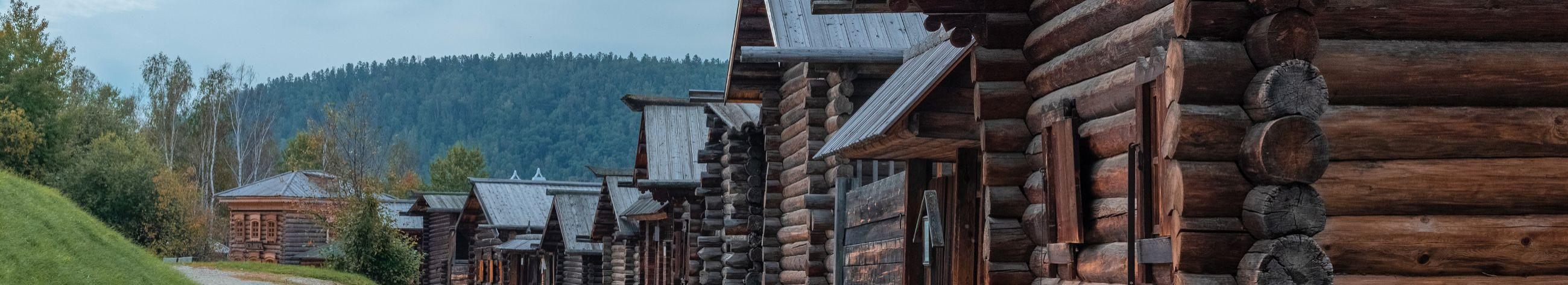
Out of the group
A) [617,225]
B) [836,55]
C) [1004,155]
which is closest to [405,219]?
[617,225]

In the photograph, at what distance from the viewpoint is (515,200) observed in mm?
51562

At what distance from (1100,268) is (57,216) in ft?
66.0

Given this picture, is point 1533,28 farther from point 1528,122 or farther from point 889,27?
point 889,27

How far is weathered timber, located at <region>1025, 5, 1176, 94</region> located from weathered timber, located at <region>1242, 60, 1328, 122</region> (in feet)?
3.45

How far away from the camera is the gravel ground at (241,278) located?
30875mm

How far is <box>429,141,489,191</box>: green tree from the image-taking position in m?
96.8

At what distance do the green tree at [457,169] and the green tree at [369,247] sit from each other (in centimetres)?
5167

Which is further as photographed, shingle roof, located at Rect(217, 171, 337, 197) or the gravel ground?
shingle roof, located at Rect(217, 171, 337, 197)

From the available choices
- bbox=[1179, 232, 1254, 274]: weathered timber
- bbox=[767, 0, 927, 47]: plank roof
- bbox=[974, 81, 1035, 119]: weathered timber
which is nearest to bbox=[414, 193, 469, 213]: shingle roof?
bbox=[767, 0, 927, 47]: plank roof

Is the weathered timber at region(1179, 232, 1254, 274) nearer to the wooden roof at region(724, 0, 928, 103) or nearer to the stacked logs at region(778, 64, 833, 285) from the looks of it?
the wooden roof at region(724, 0, 928, 103)

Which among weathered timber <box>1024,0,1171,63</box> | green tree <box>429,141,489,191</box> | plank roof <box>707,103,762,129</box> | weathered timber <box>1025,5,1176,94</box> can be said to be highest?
green tree <box>429,141,489,191</box>

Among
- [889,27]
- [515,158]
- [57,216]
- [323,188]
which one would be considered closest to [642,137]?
[57,216]

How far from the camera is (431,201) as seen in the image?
5553 centimetres

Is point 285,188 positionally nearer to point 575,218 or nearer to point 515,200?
point 515,200
